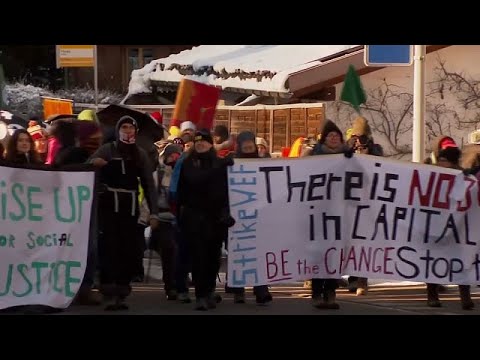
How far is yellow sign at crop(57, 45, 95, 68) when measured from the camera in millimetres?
21828

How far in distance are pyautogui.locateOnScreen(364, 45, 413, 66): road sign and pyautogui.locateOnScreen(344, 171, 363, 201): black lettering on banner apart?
2.47 metres

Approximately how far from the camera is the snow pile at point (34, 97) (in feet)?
99.6

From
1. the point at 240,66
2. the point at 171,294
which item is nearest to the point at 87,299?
the point at 171,294

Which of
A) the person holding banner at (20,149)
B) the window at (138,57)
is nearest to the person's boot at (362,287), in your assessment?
the person holding banner at (20,149)

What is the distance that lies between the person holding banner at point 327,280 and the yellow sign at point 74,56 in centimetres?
1267

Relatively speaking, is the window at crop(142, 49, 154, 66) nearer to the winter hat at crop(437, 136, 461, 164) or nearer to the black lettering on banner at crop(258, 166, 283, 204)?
the winter hat at crop(437, 136, 461, 164)

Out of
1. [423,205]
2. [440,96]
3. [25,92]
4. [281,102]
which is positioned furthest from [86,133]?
[25,92]

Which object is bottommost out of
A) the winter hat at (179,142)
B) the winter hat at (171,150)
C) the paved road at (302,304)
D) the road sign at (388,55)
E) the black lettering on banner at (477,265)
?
the paved road at (302,304)

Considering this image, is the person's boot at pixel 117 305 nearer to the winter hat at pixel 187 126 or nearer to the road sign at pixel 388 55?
the winter hat at pixel 187 126

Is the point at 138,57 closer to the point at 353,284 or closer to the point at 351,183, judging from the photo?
the point at 353,284

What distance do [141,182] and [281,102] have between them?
449 inches

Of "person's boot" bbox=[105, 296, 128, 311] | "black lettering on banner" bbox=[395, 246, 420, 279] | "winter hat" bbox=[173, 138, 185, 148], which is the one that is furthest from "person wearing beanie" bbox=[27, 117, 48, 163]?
"black lettering on banner" bbox=[395, 246, 420, 279]

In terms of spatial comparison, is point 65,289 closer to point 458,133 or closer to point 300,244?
point 300,244
